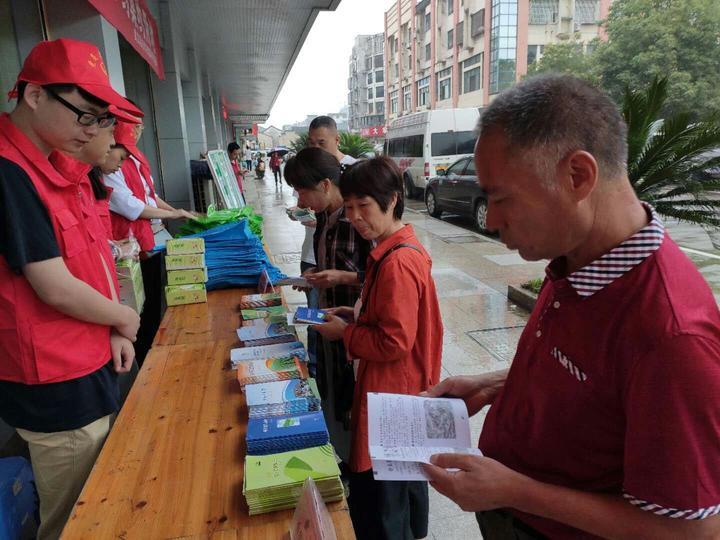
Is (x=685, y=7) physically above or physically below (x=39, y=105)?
above

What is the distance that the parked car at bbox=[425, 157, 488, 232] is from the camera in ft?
30.2

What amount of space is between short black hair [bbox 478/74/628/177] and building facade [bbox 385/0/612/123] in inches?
1310

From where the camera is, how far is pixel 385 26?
2281 inches

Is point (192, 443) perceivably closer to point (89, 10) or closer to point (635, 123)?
point (89, 10)

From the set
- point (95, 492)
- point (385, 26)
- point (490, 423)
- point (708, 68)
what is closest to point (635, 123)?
point (490, 423)

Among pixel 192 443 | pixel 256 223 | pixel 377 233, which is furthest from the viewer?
pixel 256 223

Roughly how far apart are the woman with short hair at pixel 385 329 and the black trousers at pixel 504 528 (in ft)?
1.95

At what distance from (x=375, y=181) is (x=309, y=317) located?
1.97 ft

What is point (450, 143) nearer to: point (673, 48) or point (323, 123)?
point (323, 123)

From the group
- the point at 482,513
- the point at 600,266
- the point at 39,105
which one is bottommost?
the point at 482,513

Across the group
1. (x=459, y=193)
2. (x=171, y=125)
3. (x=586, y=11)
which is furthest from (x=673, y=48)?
(x=171, y=125)

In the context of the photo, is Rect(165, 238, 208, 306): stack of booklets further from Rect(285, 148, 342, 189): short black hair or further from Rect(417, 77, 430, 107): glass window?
Rect(417, 77, 430, 107): glass window

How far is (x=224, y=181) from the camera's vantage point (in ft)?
18.2

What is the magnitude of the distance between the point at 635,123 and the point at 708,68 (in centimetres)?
1830
